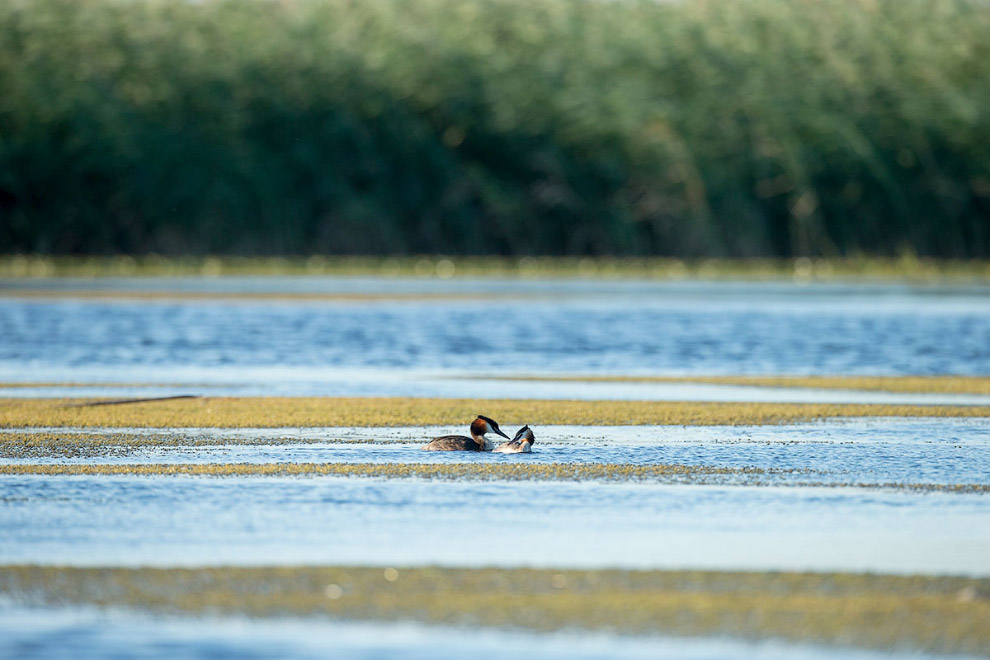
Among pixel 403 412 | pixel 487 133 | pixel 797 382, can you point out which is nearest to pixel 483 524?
pixel 403 412

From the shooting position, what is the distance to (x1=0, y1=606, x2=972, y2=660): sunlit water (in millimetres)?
6918

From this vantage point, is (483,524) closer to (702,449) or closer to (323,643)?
(323,643)

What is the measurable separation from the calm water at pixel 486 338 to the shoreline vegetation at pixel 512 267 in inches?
261

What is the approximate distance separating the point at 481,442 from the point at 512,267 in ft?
131

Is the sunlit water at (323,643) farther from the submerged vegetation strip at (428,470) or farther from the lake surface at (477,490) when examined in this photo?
the submerged vegetation strip at (428,470)

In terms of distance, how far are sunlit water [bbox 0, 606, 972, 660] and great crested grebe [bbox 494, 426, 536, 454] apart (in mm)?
5613

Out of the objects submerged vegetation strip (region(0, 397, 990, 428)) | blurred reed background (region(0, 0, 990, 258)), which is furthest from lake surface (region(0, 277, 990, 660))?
blurred reed background (region(0, 0, 990, 258))

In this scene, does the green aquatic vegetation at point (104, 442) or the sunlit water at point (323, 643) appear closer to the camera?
the sunlit water at point (323, 643)

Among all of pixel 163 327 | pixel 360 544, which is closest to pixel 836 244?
pixel 163 327

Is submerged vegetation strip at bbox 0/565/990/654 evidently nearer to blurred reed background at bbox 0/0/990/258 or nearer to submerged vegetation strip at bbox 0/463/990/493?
submerged vegetation strip at bbox 0/463/990/493

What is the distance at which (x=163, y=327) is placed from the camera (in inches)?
1165

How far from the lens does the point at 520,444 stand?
13.0 m

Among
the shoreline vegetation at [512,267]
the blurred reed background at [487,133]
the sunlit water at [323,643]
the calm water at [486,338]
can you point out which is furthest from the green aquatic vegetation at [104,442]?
the blurred reed background at [487,133]

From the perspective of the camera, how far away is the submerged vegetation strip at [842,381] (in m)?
19.4
